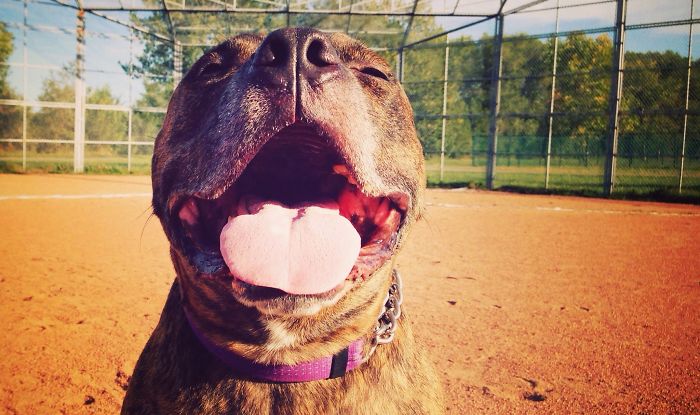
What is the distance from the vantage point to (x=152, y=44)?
61.6 ft

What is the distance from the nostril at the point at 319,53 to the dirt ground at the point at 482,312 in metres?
1.92

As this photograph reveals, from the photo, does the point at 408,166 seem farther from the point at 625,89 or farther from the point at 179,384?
the point at 625,89

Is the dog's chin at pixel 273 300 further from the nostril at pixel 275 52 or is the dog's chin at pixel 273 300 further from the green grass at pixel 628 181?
the green grass at pixel 628 181

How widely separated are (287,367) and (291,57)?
1074 mm

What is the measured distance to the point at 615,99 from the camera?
13.6m

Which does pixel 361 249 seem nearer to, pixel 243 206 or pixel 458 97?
pixel 243 206

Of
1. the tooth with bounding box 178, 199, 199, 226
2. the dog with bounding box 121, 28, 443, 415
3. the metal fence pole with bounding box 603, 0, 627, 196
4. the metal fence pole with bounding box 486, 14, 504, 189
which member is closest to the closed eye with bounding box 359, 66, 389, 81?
the dog with bounding box 121, 28, 443, 415

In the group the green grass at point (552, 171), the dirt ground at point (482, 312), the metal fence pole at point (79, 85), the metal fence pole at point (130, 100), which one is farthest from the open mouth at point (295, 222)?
the metal fence pole at point (79, 85)

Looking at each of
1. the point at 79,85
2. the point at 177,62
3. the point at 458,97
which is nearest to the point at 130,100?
the point at 79,85

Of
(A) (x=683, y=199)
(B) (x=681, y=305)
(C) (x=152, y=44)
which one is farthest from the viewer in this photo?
(C) (x=152, y=44)

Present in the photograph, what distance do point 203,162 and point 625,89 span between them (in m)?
15.3

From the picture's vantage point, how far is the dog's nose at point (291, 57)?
5.09ft

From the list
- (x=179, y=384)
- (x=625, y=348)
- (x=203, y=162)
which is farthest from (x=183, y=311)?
(x=625, y=348)

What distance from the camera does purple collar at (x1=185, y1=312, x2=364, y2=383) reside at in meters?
1.74
